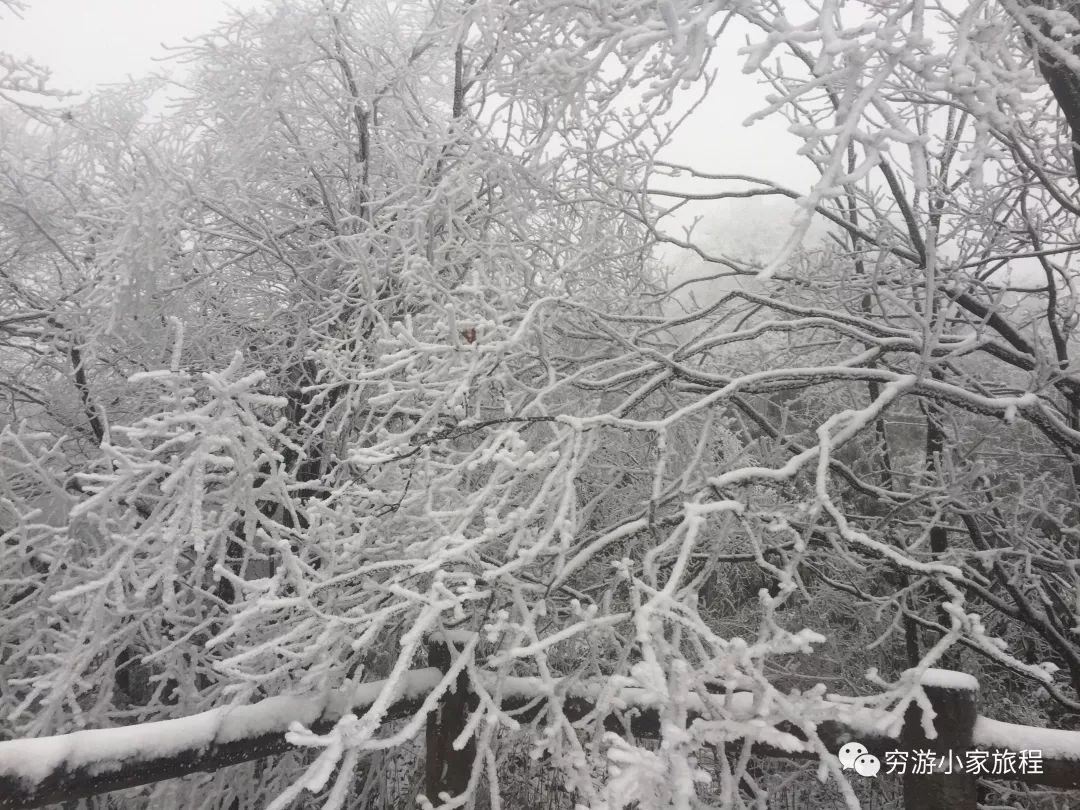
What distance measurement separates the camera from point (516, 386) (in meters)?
2.60

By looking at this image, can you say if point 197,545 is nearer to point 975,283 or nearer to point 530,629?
point 530,629

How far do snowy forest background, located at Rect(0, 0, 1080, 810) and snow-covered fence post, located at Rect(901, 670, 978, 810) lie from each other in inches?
6.0

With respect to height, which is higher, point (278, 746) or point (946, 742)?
point (946, 742)

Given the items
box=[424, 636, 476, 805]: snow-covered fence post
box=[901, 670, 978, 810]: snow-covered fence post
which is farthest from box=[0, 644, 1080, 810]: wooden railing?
box=[424, 636, 476, 805]: snow-covered fence post

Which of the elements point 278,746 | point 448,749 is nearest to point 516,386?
point 448,749

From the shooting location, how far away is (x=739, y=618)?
664 centimetres

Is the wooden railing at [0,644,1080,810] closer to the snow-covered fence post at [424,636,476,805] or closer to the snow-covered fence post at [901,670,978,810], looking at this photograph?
the snow-covered fence post at [901,670,978,810]

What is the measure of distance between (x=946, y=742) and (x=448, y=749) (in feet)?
4.14

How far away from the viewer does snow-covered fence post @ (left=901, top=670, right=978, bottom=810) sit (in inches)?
55.9

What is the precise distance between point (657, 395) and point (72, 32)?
47.3 meters

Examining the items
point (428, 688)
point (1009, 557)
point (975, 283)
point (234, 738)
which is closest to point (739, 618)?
point (1009, 557)

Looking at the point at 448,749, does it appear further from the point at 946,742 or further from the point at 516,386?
the point at 516,386

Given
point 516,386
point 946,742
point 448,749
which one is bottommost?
point 448,749

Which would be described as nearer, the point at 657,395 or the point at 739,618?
the point at 657,395
